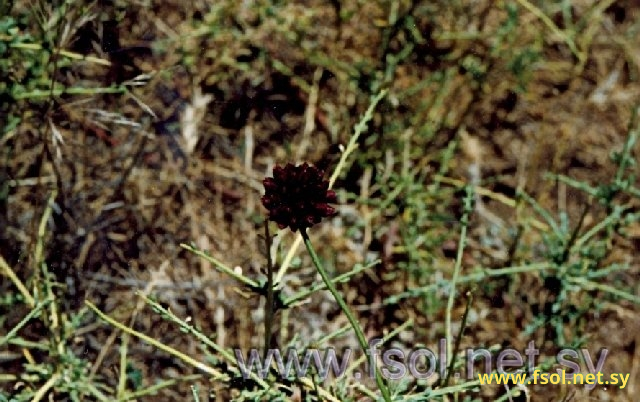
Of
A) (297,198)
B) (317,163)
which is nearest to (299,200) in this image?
(297,198)

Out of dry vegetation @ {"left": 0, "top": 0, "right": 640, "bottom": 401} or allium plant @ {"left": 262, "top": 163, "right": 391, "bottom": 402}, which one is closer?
allium plant @ {"left": 262, "top": 163, "right": 391, "bottom": 402}

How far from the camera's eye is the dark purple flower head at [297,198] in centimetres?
94

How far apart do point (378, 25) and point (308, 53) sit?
21cm

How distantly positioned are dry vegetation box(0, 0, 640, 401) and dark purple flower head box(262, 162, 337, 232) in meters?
0.52

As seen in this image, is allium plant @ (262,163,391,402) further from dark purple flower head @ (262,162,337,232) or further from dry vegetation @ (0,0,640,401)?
dry vegetation @ (0,0,640,401)

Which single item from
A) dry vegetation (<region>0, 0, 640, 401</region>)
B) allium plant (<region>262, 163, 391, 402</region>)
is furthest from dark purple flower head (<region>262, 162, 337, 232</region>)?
dry vegetation (<region>0, 0, 640, 401</region>)

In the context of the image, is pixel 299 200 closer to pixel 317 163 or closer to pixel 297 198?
pixel 297 198

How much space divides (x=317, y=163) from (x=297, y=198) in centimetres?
93

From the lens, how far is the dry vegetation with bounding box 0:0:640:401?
1.54 m

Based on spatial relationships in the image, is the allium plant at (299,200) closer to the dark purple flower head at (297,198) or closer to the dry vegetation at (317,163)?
the dark purple flower head at (297,198)

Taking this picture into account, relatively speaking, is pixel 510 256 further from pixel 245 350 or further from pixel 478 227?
pixel 245 350

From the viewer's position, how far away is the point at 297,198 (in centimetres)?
94

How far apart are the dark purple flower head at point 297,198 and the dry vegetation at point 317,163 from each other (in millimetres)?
521

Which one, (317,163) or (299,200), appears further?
(317,163)
